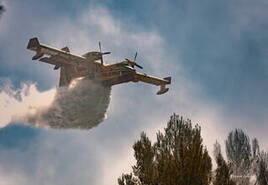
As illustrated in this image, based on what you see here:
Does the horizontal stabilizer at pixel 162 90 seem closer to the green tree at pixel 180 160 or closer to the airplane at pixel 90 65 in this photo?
the airplane at pixel 90 65

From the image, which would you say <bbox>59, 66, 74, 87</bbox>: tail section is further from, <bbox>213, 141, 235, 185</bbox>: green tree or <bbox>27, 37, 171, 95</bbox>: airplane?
<bbox>213, 141, 235, 185</bbox>: green tree

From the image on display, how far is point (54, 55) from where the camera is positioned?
1906 inches

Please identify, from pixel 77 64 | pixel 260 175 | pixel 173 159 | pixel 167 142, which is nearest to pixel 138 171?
pixel 167 142

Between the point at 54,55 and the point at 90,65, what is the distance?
462 cm

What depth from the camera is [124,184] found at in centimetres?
2881

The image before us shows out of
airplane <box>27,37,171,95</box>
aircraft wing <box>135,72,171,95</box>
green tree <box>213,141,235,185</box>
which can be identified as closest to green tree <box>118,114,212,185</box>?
green tree <box>213,141,235,185</box>

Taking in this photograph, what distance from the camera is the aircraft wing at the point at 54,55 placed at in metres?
45.2

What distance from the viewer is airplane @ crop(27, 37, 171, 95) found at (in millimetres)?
46300

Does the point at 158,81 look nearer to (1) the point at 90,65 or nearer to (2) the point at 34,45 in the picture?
(1) the point at 90,65

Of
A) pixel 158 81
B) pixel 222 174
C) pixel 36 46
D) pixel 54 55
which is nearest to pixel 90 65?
pixel 54 55

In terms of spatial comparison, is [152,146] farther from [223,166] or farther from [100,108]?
[100,108]

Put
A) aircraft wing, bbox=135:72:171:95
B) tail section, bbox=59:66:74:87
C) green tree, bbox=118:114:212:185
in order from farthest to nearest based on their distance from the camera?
tail section, bbox=59:66:74:87
aircraft wing, bbox=135:72:171:95
green tree, bbox=118:114:212:185

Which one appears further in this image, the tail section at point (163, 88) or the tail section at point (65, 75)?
the tail section at point (163, 88)

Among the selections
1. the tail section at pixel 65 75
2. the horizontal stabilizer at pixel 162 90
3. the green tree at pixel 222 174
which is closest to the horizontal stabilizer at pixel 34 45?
the tail section at pixel 65 75
